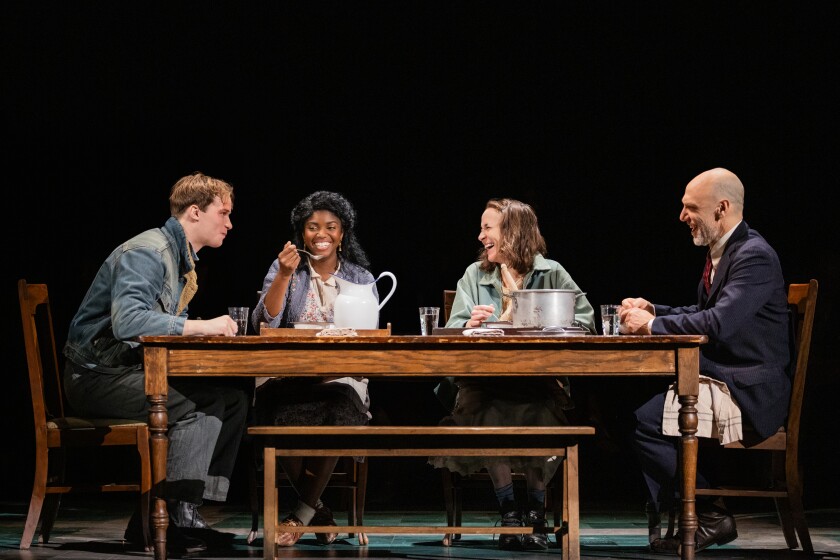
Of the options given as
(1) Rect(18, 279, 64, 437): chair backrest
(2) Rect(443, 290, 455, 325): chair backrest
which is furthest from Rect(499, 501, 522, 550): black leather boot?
(1) Rect(18, 279, 64, 437): chair backrest

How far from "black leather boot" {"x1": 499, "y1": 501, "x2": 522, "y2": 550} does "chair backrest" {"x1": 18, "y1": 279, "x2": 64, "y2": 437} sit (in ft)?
4.79

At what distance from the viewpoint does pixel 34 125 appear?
17.7ft

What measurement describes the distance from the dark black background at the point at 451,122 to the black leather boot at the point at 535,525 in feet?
5.45

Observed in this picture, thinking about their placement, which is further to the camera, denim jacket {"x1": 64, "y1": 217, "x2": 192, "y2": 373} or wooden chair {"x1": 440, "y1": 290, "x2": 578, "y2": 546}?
wooden chair {"x1": 440, "y1": 290, "x2": 578, "y2": 546}

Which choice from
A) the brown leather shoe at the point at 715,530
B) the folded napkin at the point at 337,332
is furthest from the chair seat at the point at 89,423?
the brown leather shoe at the point at 715,530

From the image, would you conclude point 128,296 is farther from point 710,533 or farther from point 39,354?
point 710,533

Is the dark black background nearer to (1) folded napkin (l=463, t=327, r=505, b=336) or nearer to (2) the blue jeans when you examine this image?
(2) the blue jeans

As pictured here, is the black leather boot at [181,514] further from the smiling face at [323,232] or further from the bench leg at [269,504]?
the smiling face at [323,232]

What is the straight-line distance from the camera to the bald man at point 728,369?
10.5 feet

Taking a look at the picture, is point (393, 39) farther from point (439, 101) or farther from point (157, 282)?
point (157, 282)

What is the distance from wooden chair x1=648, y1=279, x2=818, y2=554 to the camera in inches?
128

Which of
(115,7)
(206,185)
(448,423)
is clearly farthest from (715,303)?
(115,7)

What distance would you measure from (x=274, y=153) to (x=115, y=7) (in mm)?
1035

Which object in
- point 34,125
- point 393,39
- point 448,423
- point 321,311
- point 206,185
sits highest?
point 393,39
